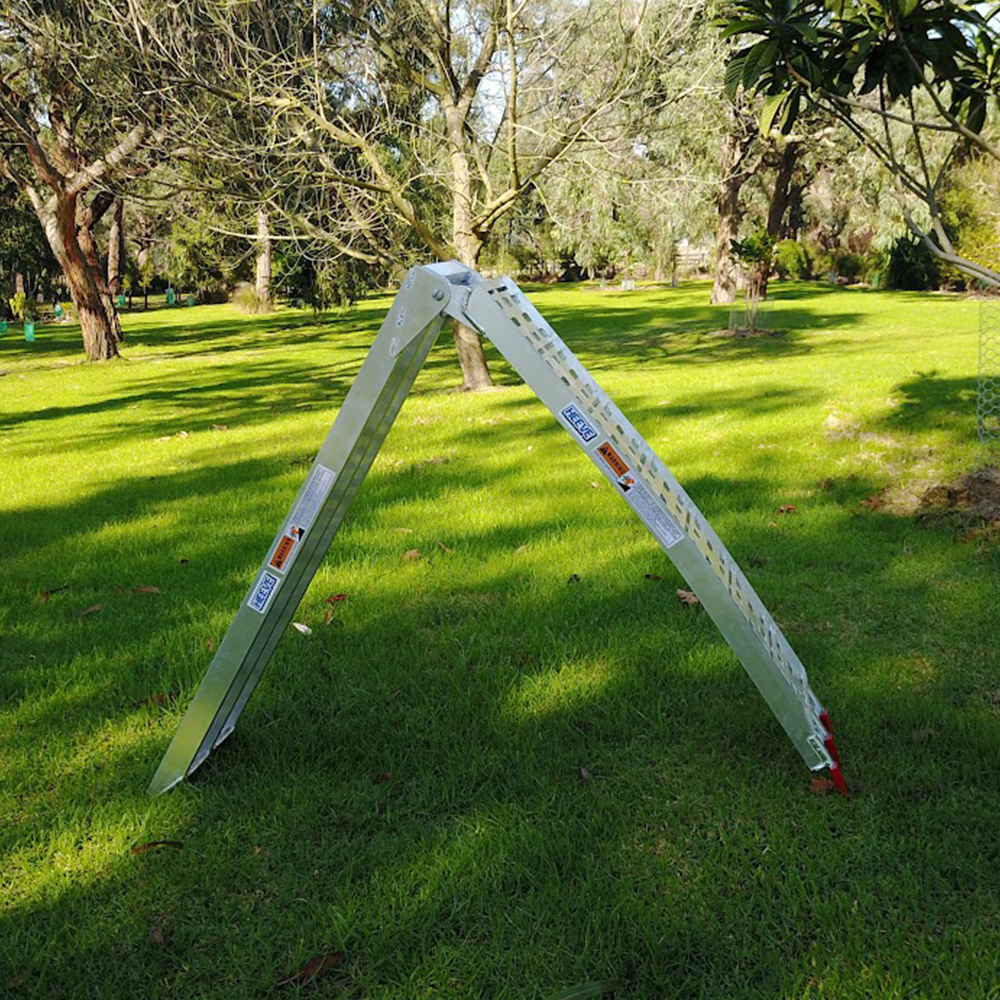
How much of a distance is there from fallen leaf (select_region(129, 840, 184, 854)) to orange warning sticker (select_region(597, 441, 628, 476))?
1.65 m

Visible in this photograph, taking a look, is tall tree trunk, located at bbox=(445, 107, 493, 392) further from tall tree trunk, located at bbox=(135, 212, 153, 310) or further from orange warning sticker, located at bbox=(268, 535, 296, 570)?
tall tree trunk, located at bbox=(135, 212, 153, 310)

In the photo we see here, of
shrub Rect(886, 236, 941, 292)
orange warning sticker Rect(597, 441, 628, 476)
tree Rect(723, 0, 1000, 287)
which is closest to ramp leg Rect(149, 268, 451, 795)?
orange warning sticker Rect(597, 441, 628, 476)

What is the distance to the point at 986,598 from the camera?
4.37 meters

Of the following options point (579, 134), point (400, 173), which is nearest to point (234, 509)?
point (579, 134)

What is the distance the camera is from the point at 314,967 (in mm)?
2250

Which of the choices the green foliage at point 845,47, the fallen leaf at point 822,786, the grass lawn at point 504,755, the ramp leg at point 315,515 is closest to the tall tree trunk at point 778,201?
the grass lawn at point 504,755

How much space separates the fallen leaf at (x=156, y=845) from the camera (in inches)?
106

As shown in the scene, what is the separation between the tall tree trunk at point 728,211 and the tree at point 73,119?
36.3 feet

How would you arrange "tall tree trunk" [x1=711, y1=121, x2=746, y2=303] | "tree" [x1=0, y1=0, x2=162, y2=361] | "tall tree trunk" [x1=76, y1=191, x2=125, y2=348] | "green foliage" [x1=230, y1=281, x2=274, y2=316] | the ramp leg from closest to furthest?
the ramp leg
"tree" [x1=0, y1=0, x2=162, y2=361]
"tall tree trunk" [x1=76, y1=191, x2=125, y2=348]
"tall tree trunk" [x1=711, y1=121, x2=746, y2=303]
"green foliage" [x1=230, y1=281, x2=274, y2=316]

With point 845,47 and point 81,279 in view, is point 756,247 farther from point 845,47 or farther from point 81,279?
point 845,47

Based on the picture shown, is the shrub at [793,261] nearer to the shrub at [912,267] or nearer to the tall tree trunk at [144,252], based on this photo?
the shrub at [912,267]

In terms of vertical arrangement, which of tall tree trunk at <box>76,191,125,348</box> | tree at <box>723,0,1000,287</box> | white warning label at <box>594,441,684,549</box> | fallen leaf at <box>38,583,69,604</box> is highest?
tall tree trunk at <box>76,191,125,348</box>

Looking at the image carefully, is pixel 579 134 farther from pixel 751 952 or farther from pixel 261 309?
pixel 261 309

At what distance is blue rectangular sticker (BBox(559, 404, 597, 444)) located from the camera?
2.37 m
